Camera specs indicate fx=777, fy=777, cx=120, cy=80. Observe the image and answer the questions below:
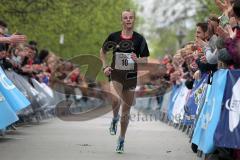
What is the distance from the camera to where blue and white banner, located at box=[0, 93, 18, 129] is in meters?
13.2

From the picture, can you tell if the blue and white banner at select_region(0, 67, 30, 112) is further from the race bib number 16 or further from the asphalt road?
the race bib number 16

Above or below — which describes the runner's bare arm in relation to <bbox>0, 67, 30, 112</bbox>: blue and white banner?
above

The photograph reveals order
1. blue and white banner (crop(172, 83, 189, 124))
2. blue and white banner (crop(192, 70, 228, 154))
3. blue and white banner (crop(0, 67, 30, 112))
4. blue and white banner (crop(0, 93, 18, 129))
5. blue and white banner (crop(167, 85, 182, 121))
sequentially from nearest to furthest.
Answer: blue and white banner (crop(192, 70, 228, 154)) → blue and white banner (crop(0, 93, 18, 129)) → blue and white banner (crop(0, 67, 30, 112)) → blue and white banner (crop(172, 83, 189, 124)) → blue and white banner (crop(167, 85, 182, 121))

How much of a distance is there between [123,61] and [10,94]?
292 cm

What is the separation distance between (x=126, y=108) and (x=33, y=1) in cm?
1405

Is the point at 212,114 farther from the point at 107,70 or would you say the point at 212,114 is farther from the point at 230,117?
the point at 107,70

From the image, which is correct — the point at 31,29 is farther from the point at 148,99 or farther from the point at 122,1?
the point at 122,1

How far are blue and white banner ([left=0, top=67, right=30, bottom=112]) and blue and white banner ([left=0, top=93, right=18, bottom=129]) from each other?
668mm

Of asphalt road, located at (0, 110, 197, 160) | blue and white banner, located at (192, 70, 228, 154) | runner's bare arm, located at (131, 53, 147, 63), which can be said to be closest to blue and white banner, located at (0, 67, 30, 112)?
asphalt road, located at (0, 110, 197, 160)

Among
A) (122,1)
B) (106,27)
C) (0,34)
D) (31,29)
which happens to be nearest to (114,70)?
(0,34)

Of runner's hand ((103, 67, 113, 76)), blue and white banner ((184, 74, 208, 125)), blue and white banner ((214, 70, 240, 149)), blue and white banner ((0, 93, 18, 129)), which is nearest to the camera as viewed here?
blue and white banner ((214, 70, 240, 149))

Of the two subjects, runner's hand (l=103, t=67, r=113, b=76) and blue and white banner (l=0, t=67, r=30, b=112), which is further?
blue and white banner (l=0, t=67, r=30, b=112)

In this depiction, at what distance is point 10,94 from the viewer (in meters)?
14.6

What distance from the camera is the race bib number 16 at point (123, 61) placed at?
41.3ft
